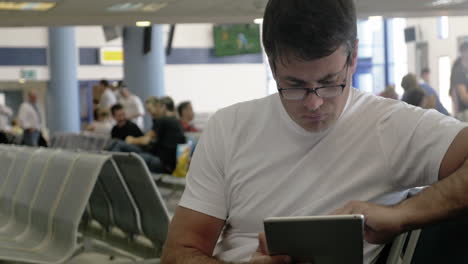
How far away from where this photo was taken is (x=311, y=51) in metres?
2.01

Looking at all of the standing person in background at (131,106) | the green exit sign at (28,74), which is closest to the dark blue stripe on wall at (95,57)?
the green exit sign at (28,74)

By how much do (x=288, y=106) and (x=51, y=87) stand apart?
23966 millimetres

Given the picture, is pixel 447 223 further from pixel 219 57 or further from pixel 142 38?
pixel 219 57

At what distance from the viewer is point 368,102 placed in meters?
2.25

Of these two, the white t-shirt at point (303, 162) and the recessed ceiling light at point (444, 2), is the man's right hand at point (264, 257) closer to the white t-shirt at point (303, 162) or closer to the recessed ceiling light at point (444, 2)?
the white t-shirt at point (303, 162)

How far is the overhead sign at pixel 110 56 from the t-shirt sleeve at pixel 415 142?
2670 centimetres

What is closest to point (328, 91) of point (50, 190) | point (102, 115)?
point (50, 190)

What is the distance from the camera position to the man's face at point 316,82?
2.04 meters

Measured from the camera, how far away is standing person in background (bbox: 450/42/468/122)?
9.19m

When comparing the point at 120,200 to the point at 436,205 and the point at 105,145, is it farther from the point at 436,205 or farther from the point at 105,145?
the point at 105,145

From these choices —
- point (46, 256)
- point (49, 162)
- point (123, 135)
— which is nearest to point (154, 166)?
point (123, 135)

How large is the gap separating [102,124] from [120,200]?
989 centimetres

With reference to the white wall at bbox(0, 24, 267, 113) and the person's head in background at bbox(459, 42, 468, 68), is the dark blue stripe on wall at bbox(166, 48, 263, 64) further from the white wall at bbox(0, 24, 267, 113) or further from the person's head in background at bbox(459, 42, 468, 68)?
the person's head in background at bbox(459, 42, 468, 68)

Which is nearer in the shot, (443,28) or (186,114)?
(186,114)
